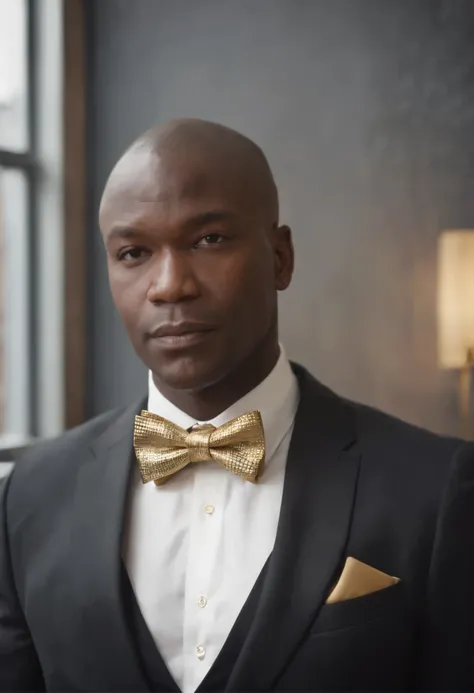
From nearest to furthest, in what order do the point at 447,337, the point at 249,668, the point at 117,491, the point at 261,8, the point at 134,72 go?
the point at 249,668
the point at 117,491
the point at 447,337
the point at 261,8
the point at 134,72

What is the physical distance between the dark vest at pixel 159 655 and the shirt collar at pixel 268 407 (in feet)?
0.63

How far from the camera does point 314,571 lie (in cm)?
97

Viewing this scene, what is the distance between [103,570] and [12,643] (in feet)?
0.68

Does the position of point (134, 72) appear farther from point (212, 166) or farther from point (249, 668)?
point (249, 668)

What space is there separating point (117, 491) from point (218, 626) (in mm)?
226

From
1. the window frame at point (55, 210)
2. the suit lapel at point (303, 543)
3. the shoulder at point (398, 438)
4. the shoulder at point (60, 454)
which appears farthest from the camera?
the window frame at point (55, 210)

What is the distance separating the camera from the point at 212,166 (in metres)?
0.99

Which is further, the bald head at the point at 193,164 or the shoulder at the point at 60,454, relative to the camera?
the shoulder at the point at 60,454

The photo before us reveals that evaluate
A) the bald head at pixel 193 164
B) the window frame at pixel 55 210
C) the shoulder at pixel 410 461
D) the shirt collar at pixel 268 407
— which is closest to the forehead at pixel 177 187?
the bald head at pixel 193 164

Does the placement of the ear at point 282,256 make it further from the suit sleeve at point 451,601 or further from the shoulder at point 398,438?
the suit sleeve at point 451,601

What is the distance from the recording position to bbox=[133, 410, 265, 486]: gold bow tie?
1028mm

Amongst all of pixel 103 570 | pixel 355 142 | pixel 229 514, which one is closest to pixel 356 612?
pixel 229 514

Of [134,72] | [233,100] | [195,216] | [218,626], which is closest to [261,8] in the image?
[233,100]

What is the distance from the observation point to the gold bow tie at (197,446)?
1028mm
